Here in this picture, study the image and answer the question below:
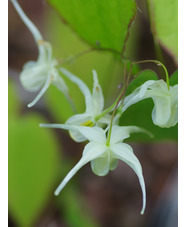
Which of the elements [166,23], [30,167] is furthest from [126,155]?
[30,167]

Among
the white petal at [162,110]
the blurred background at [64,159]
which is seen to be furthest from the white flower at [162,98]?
the blurred background at [64,159]

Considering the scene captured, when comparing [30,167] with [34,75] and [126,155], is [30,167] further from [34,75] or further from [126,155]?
[126,155]

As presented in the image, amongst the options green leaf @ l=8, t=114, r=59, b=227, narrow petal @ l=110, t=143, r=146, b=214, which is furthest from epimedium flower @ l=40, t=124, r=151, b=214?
green leaf @ l=8, t=114, r=59, b=227

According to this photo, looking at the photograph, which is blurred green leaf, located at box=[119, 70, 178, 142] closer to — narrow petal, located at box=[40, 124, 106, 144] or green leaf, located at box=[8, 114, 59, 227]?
narrow petal, located at box=[40, 124, 106, 144]

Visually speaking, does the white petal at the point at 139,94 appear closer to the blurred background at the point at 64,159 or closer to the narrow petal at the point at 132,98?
the narrow petal at the point at 132,98

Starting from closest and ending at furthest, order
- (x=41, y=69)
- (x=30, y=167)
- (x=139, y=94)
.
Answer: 1. (x=139, y=94)
2. (x=41, y=69)
3. (x=30, y=167)

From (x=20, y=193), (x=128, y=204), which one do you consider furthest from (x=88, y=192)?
(x=20, y=193)
